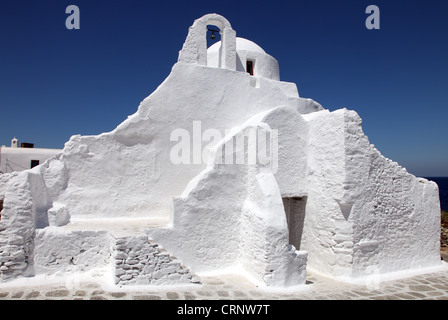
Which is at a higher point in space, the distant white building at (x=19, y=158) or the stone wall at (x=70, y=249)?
the distant white building at (x=19, y=158)

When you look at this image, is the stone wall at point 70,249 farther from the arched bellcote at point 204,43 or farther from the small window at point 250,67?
the small window at point 250,67

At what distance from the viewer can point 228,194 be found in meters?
8.29

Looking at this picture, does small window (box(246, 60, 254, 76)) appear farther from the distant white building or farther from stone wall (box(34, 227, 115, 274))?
the distant white building

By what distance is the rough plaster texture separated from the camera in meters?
7.24

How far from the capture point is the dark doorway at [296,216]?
952 centimetres

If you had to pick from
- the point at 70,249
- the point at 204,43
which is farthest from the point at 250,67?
the point at 70,249

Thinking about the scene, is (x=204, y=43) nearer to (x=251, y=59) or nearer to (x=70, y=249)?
(x=251, y=59)

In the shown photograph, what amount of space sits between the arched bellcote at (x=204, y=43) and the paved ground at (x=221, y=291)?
19.9 ft

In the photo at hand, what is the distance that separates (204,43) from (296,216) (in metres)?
5.73

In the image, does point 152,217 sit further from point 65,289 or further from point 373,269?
point 373,269

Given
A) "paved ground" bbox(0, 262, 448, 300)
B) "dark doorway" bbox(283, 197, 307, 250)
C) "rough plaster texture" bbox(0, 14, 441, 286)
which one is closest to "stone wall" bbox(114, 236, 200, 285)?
"rough plaster texture" bbox(0, 14, 441, 286)

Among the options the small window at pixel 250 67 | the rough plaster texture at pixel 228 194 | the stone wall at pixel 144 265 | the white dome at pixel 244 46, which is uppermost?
the white dome at pixel 244 46

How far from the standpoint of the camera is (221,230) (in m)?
8.16

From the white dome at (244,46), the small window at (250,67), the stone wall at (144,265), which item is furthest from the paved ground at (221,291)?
the white dome at (244,46)
